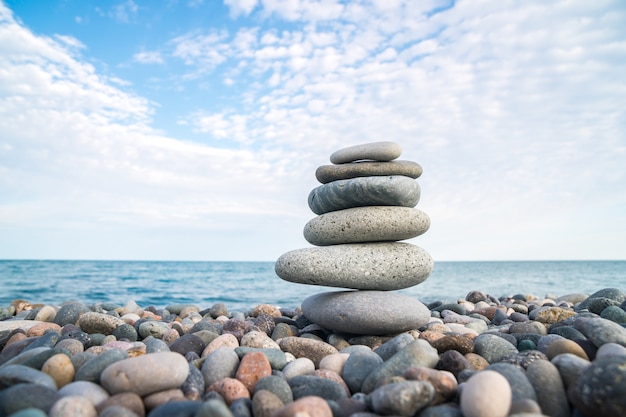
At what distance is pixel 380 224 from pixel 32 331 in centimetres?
401

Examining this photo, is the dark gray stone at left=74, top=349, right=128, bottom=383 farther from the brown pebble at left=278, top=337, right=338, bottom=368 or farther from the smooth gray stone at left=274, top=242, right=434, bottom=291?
the smooth gray stone at left=274, top=242, right=434, bottom=291

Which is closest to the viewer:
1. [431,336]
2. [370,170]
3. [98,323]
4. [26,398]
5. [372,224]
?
[26,398]

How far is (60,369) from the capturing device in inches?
121

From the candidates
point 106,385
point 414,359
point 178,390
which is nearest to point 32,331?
point 106,385

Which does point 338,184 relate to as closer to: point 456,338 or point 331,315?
point 331,315

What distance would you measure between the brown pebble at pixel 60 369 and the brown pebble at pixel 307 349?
Answer: 1773 millimetres

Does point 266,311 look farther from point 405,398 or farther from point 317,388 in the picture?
point 405,398

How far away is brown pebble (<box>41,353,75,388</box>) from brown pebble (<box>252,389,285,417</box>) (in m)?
1.42

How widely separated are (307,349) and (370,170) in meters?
2.26

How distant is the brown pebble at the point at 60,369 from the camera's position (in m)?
3.04

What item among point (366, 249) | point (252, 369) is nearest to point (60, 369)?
point (252, 369)

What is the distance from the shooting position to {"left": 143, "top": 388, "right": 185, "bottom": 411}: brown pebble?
271 cm

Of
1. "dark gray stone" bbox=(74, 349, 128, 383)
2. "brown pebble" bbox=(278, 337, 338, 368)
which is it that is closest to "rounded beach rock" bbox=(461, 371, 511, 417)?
"brown pebble" bbox=(278, 337, 338, 368)

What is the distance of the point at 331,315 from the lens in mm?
4746
